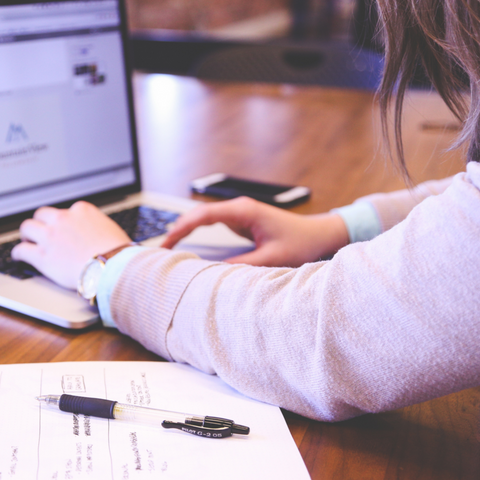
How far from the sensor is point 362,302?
1.35ft

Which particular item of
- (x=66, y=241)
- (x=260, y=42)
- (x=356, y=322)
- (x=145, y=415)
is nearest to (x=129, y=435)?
(x=145, y=415)

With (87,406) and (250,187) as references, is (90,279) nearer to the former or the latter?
(87,406)

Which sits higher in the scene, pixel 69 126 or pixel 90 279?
pixel 69 126

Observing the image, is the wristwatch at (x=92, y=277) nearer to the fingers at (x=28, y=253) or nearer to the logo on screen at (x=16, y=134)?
the fingers at (x=28, y=253)

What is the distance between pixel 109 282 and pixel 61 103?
0.34 meters

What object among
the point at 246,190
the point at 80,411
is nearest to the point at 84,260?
the point at 80,411

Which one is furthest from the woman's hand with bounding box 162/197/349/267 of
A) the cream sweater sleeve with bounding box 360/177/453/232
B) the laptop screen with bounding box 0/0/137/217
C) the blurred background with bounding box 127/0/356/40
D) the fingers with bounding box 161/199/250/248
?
the blurred background with bounding box 127/0/356/40

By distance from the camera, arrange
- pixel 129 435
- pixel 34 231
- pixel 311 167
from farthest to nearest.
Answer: pixel 311 167
pixel 34 231
pixel 129 435

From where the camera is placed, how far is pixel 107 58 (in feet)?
2.70

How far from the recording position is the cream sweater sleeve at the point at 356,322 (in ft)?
1.27

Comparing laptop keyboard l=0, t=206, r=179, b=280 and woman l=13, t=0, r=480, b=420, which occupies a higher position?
woman l=13, t=0, r=480, b=420

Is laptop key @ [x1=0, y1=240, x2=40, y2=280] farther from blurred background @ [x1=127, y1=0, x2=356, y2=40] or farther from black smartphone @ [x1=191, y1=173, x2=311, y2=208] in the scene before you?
blurred background @ [x1=127, y1=0, x2=356, y2=40]

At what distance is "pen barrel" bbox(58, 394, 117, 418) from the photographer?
413 millimetres

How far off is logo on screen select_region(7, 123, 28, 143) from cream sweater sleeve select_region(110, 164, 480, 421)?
14.3 inches
